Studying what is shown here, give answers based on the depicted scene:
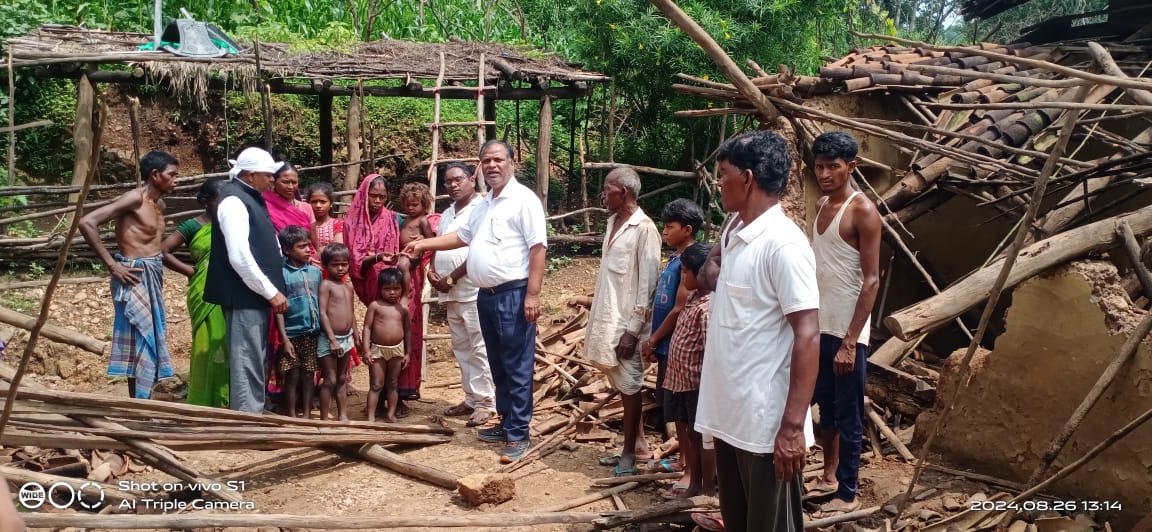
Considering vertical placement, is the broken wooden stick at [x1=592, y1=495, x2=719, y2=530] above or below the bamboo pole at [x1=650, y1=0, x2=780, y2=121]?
below

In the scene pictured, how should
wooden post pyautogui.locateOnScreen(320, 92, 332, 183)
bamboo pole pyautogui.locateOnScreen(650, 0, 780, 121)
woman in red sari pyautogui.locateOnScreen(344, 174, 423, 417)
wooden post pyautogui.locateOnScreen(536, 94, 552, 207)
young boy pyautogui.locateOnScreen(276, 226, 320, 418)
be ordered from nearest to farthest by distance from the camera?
bamboo pole pyautogui.locateOnScreen(650, 0, 780, 121)
young boy pyautogui.locateOnScreen(276, 226, 320, 418)
woman in red sari pyautogui.locateOnScreen(344, 174, 423, 417)
wooden post pyautogui.locateOnScreen(536, 94, 552, 207)
wooden post pyautogui.locateOnScreen(320, 92, 332, 183)

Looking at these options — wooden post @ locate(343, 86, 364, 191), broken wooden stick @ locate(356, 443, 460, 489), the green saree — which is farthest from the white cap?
wooden post @ locate(343, 86, 364, 191)

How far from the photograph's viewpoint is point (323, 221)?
6.61 metres

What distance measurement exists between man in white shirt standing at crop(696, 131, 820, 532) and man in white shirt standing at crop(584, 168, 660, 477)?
1846 millimetres

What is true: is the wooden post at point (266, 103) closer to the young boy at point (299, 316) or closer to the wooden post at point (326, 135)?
the wooden post at point (326, 135)

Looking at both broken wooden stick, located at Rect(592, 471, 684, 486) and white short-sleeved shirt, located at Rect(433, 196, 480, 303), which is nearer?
broken wooden stick, located at Rect(592, 471, 684, 486)

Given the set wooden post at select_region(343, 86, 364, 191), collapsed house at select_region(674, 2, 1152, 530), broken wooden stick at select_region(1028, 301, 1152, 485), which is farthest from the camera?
wooden post at select_region(343, 86, 364, 191)

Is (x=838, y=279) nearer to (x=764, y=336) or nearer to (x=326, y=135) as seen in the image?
(x=764, y=336)

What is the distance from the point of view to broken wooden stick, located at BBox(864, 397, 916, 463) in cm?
506

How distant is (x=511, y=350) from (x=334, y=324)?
1314 mm

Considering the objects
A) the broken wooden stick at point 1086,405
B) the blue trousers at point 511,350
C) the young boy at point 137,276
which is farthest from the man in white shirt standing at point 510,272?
the broken wooden stick at point 1086,405

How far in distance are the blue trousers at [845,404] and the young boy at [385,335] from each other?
9.88 ft

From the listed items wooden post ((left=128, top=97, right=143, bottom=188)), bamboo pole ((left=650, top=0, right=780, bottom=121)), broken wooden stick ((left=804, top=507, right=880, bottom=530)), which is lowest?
broken wooden stick ((left=804, top=507, right=880, bottom=530))

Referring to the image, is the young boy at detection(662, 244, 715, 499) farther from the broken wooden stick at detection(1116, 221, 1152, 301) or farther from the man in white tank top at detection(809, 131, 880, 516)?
the broken wooden stick at detection(1116, 221, 1152, 301)
